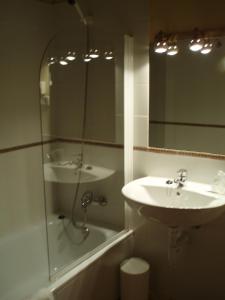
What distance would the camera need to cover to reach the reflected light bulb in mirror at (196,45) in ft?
6.59

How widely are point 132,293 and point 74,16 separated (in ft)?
6.75

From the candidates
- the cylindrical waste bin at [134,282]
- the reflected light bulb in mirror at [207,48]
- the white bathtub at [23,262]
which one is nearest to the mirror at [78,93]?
the reflected light bulb in mirror at [207,48]

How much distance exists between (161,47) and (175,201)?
3.28 ft

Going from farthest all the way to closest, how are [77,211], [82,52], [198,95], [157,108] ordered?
1. [77,211]
2. [82,52]
3. [157,108]
4. [198,95]

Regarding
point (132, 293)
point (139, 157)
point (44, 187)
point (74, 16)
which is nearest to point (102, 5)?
point (74, 16)

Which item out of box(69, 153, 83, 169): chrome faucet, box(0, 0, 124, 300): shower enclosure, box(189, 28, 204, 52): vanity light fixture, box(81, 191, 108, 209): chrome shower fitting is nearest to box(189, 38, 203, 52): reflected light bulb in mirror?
box(189, 28, 204, 52): vanity light fixture

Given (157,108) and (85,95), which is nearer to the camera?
(157,108)

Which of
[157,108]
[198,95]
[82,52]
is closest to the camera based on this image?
[198,95]

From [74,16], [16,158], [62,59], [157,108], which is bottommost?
[16,158]

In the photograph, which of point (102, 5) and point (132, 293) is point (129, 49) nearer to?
point (102, 5)

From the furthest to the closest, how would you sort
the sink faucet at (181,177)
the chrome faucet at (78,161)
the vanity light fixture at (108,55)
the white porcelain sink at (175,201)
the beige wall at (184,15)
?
the chrome faucet at (78,161) → the vanity light fixture at (108,55) → the sink faucet at (181,177) → the beige wall at (184,15) → the white porcelain sink at (175,201)

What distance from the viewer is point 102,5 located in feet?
7.59

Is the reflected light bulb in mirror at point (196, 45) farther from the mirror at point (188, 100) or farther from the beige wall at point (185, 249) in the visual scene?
the beige wall at point (185, 249)

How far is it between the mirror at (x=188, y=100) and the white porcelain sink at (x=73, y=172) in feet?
1.55
